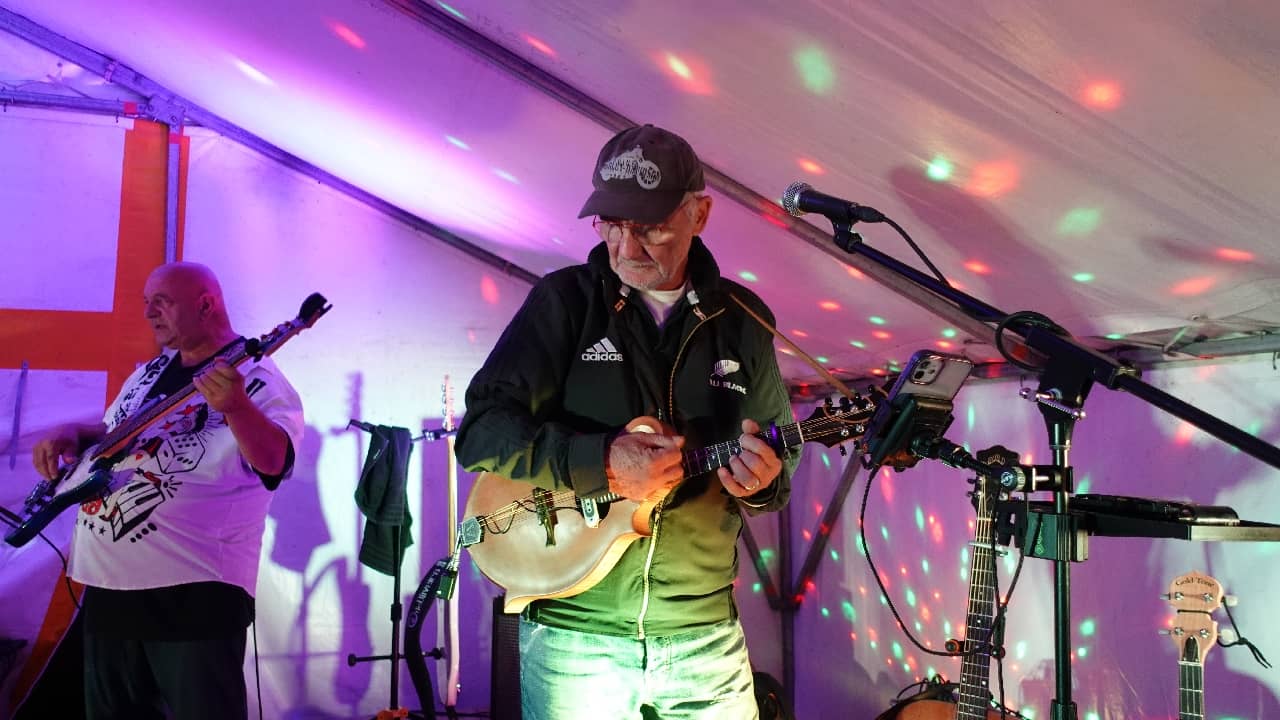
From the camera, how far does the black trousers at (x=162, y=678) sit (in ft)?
8.62

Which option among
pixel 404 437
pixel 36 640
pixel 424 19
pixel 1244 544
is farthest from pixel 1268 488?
pixel 36 640

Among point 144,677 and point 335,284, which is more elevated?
point 335,284

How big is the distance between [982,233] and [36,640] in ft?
15.8

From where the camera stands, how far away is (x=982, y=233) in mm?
2242

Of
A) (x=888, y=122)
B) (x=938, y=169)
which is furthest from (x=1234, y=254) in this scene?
(x=888, y=122)

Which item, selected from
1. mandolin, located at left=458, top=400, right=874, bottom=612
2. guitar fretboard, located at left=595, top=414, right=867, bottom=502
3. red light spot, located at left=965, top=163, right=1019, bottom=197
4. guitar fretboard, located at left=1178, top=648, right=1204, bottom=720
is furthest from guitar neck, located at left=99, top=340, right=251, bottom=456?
guitar fretboard, located at left=1178, top=648, right=1204, bottom=720

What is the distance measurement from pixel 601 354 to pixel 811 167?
84 cm

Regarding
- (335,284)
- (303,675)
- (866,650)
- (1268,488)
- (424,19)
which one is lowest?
(303,675)

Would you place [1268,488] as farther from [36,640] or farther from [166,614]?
[36,640]

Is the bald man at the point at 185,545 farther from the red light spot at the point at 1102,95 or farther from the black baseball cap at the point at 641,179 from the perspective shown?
the red light spot at the point at 1102,95

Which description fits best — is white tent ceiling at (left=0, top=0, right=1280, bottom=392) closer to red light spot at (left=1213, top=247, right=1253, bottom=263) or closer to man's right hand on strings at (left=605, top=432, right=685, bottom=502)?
red light spot at (left=1213, top=247, right=1253, bottom=263)

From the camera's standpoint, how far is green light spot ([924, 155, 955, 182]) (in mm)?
2035

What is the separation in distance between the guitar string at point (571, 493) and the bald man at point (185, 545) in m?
0.85

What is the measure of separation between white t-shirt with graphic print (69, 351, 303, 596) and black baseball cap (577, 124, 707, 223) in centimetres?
145
